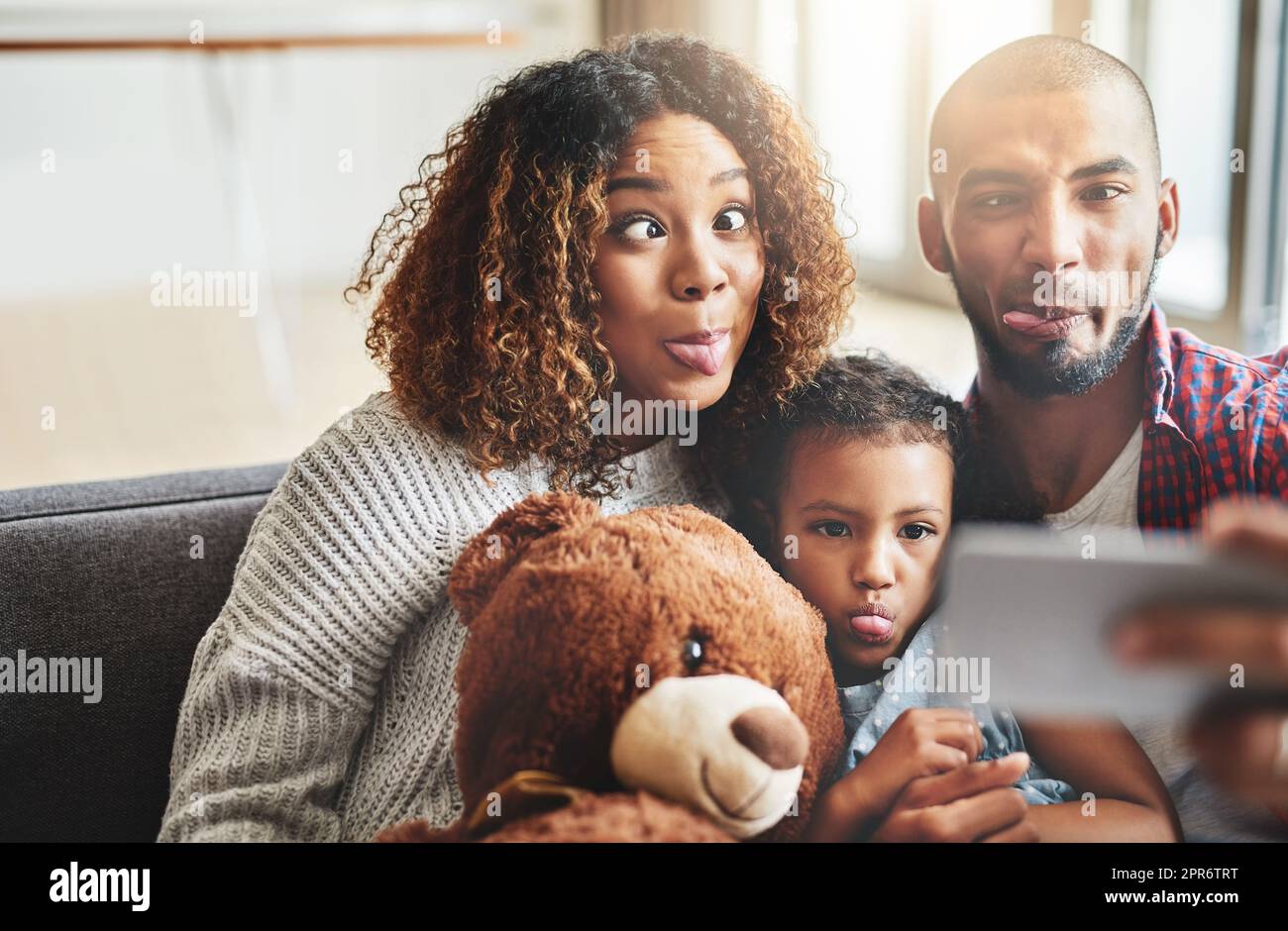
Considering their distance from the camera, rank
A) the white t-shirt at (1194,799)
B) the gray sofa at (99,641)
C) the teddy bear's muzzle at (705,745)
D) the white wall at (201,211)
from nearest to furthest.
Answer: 1. the teddy bear's muzzle at (705,745)
2. the white t-shirt at (1194,799)
3. the gray sofa at (99,641)
4. the white wall at (201,211)

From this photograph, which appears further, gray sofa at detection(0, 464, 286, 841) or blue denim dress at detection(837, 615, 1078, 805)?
gray sofa at detection(0, 464, 286, 841)

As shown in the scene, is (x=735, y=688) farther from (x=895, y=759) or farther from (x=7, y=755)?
(x=7, y=755)

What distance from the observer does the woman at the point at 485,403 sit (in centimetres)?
88

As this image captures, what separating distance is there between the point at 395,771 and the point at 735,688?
290 mm

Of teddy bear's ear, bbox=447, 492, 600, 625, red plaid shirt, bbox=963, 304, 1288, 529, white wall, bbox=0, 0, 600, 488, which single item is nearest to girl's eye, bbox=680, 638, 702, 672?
teddy bear's ear, bbox=447, 492, 600, 625

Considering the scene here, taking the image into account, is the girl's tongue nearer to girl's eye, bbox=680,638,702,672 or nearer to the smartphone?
the smartphone

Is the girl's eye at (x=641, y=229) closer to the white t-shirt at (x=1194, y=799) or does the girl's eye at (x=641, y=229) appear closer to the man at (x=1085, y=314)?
the man at (x=1085, y=314)

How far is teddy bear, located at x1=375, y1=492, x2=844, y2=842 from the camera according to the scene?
727 millimetres

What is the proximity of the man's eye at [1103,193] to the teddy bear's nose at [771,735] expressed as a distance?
0.44 metres

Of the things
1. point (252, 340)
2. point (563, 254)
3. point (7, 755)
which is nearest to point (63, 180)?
point (252, 340)

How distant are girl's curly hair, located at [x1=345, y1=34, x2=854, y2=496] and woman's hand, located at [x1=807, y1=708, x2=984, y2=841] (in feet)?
0.88

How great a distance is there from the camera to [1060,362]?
0.92m

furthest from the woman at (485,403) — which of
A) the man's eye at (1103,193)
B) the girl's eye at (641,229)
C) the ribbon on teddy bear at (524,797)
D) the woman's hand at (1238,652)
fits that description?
the woman's hand at (1238,652)
